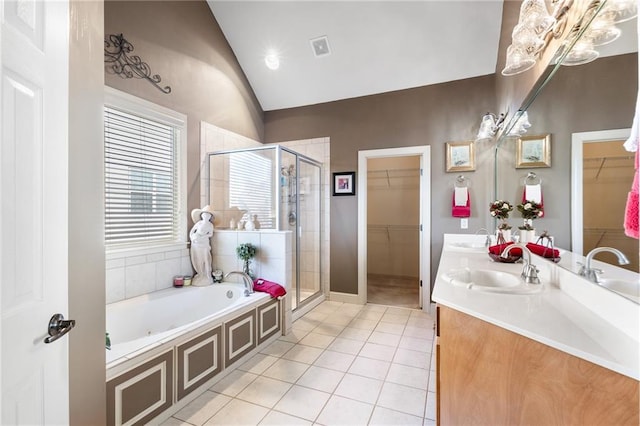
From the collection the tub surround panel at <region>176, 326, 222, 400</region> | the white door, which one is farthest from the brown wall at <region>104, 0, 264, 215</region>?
the white door

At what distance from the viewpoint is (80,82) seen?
112 cm

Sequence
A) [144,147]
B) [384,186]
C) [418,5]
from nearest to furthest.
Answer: [144,147] < [418,5] < [384,186]

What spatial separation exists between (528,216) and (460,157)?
160 centimetres

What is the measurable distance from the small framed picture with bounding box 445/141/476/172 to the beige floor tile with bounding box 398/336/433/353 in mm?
1959

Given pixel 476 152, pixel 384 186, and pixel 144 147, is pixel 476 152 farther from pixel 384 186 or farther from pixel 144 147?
pixel 144 147

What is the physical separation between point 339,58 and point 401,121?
3.59 feet

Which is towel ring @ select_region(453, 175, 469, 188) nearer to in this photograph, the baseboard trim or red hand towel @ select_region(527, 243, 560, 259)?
red hand towel @ select_region(527, 243, 560, 259)

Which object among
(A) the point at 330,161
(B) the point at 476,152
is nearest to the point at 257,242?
(A) the point at 330,161

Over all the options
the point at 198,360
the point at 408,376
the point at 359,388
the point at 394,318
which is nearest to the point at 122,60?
the point at 198,360

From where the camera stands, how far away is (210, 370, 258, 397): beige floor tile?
1908 mm

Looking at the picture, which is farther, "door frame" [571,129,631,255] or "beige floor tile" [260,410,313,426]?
"beige floor tile" [260,410,313,426]

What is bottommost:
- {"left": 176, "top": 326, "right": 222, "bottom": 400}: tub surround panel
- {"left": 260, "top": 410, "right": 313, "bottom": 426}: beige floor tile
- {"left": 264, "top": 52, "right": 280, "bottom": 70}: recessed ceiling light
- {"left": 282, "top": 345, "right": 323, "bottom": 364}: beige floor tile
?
{"left": 282, "top": 345, "right": 323, "bottom": 364}: beige floor tile

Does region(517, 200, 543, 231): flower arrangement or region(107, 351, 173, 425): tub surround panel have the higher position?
region(517, 200, 543, 231): flower arrangement

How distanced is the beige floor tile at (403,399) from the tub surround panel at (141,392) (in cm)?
135
